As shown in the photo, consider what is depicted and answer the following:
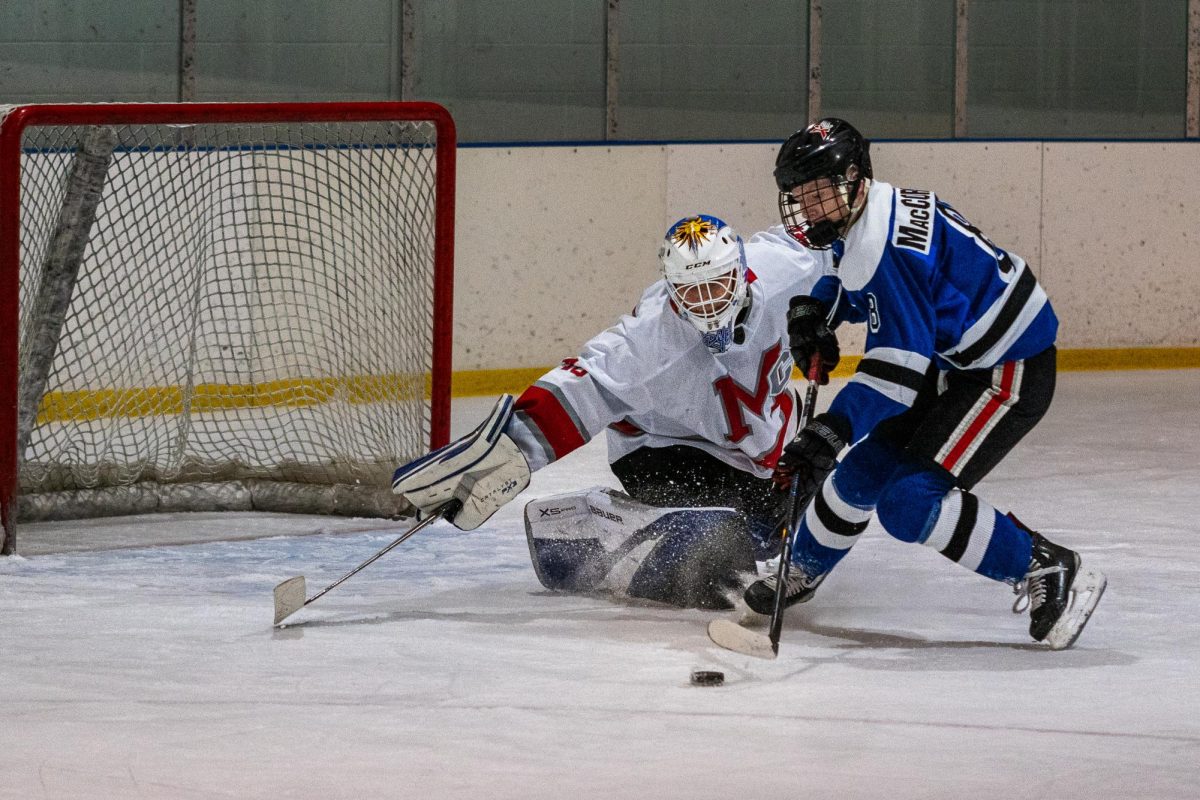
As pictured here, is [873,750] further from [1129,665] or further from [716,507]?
[716,507]

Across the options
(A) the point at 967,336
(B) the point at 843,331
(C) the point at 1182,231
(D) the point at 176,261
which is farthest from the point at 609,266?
(A) the point at 967,336

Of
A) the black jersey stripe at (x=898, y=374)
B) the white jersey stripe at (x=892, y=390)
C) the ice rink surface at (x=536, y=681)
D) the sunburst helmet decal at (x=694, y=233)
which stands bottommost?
the ice rink surface at (x=536, y=681)

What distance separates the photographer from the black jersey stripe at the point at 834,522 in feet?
10.7

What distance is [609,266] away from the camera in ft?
21.7

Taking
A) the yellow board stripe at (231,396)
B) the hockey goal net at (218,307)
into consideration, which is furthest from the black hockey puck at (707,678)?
the yellow board stripe at (231,396)

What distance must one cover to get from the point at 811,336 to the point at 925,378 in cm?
21

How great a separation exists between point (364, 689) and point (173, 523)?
1661 millimetres

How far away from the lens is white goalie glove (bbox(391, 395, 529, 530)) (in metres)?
3.50

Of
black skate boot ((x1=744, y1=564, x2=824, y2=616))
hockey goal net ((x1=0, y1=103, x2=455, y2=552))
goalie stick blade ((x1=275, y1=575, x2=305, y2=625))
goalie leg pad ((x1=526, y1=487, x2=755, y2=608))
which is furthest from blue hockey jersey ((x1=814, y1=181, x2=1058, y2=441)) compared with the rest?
hockey goal net ((x1=0, y1=103, x2=455, y2=552))

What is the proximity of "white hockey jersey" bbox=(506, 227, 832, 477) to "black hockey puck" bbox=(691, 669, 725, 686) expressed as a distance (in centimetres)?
69

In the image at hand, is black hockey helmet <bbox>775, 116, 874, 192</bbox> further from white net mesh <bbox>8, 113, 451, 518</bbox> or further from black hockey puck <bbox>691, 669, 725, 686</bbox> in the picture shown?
white net mesh <bbox>8, 113, 451, 518</bbox>

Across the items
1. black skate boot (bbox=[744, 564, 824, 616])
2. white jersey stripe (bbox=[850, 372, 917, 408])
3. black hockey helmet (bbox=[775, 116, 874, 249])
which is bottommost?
black skate boot (bbox=[744, 564, 824, 616])

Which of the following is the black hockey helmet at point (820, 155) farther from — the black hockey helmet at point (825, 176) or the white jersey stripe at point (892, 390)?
the white jersey stripe at point (892, 390)

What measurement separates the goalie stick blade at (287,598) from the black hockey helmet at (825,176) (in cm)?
110
